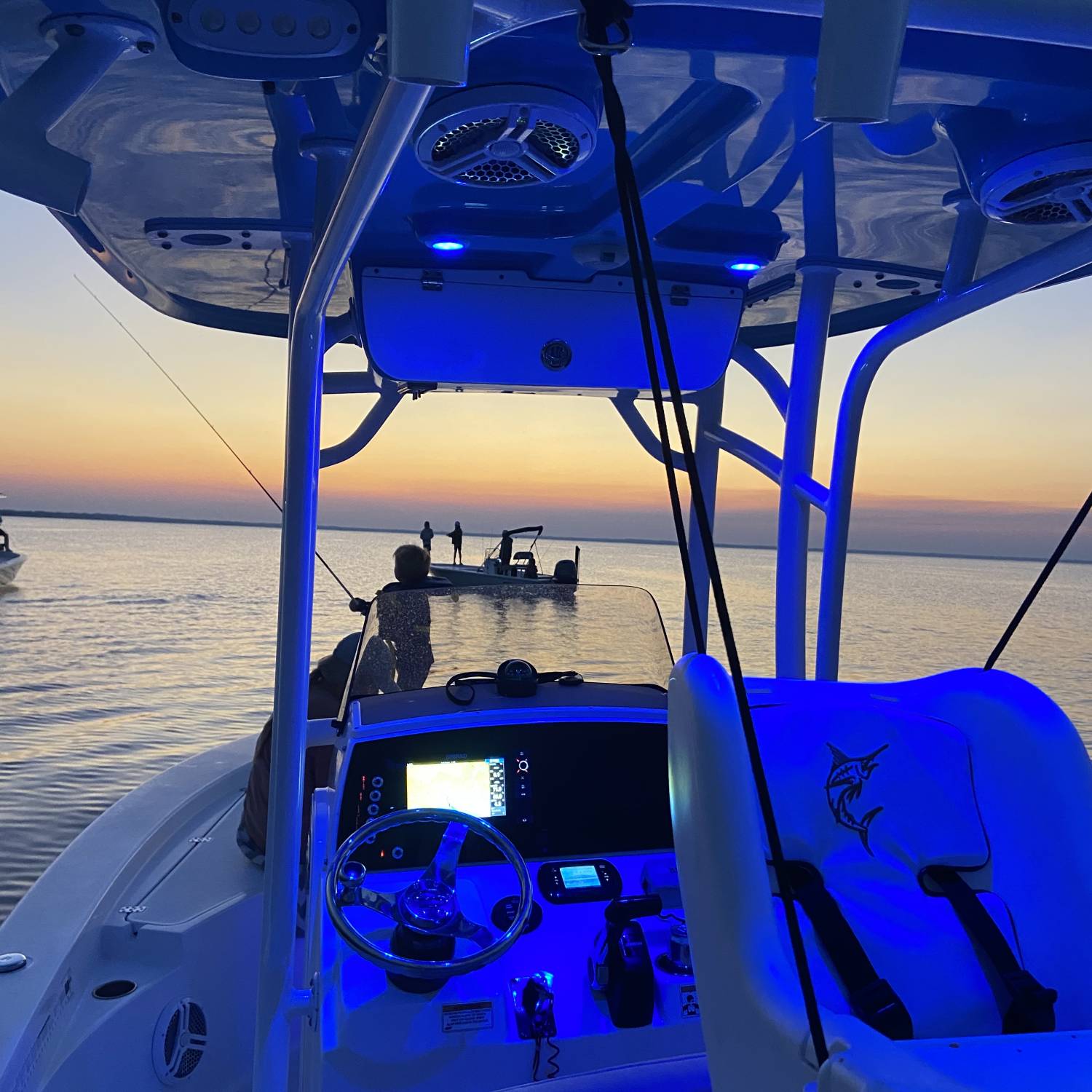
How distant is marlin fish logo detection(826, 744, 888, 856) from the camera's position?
4.78 ft

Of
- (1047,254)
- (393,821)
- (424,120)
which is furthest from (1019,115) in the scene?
(393,821)

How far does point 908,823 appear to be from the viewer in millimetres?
1473

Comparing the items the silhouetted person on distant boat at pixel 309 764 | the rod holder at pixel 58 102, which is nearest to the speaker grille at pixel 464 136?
the rod holder at pixel 58 102

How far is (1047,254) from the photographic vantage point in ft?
5.18

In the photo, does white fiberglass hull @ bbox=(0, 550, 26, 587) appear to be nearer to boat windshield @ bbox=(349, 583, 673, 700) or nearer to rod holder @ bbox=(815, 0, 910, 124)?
boat windshield @ bbox=(349, 583, 673, 700)

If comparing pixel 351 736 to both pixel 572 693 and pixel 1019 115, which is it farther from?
pixel 1019 115

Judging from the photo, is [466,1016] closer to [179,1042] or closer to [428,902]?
[428,902]

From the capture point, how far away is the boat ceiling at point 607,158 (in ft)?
4.60

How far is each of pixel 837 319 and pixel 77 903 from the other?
122 inches

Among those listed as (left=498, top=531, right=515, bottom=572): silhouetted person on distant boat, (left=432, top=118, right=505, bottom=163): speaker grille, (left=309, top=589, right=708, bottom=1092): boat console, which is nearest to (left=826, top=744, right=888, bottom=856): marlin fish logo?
(left=309, top=589, right=708, bottom=1092): boat console

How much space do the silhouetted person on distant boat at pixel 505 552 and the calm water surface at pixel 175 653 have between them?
201cm

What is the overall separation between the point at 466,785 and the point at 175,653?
33.2 ft

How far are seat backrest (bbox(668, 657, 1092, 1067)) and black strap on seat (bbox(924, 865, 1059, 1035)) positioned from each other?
16 mm

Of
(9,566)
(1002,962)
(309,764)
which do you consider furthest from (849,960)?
(9,566)
